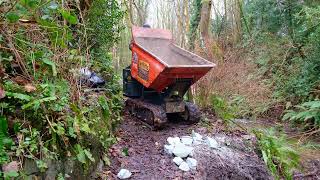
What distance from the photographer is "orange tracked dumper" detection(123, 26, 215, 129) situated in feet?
19.4

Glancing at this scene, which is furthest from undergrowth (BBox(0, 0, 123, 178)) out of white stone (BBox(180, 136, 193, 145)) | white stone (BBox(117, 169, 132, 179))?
white stone (BBox(180, 136, 193, 145))

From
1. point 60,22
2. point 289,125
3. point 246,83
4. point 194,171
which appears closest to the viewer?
point 60,22

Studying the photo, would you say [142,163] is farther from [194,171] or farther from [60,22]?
[60,22]

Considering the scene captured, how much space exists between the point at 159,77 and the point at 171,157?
151 centimetres

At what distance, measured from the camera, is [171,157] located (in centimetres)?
482

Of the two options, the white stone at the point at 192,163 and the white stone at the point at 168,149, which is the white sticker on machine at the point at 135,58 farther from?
the white stone at the point at 192,163

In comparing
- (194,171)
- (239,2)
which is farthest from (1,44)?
(239,2)

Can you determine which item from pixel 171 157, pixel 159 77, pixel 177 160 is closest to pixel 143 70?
pixel 159 77

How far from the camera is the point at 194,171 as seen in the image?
4.51m

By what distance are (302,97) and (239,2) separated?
6.41 m

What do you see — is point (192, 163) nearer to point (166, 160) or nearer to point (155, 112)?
point (166, 160)

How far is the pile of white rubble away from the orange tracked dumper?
0.74 m

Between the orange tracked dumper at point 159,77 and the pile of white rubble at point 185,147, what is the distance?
0.74m

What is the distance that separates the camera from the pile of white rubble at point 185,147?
4.62 m
